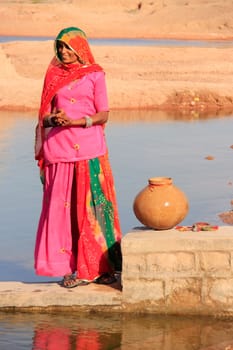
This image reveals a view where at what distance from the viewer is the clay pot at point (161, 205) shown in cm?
611

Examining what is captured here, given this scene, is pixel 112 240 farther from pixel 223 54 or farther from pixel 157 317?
pixel 223 54

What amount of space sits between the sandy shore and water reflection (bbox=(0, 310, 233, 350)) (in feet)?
40.1

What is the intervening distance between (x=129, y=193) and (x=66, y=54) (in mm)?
4191

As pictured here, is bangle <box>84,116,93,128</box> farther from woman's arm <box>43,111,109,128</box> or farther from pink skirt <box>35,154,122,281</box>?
pink skirt <box>35,154,122,281</box>

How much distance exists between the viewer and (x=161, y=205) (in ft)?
20.1

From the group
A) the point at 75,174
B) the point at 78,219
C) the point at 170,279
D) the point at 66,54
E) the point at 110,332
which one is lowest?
the point at 110,332

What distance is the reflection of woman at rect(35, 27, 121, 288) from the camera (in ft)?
20.0

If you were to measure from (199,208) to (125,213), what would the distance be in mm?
730

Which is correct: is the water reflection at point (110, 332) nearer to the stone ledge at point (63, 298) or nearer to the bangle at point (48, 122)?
the stone ledge at point (63, 298)

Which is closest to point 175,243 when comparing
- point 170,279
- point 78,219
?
point 170,279

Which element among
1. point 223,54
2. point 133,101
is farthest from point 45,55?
point 133,101

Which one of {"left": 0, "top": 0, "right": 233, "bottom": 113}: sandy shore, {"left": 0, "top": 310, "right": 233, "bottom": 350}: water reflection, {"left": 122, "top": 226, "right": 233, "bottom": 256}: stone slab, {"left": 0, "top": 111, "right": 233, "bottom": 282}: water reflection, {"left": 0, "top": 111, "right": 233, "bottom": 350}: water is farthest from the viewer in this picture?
{"left": 0, "top": 0, "right": 233, "bottom": 113}: sandy shore

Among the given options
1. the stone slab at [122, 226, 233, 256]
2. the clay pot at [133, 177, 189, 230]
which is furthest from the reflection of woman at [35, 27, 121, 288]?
the stone slab at [122, 226, 233, 256]

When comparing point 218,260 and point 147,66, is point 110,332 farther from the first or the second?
point 147,66
